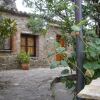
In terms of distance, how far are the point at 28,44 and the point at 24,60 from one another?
2.13 meters

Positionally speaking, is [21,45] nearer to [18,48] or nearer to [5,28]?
[18,48]

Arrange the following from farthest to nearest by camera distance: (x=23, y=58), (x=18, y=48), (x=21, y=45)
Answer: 1. (x=21, y=45)
2. (x=18, y=48)
3. (x=23, y=58)

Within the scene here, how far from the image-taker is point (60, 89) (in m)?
8.27

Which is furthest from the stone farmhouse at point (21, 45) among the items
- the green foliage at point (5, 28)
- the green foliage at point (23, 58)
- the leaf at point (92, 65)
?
the leaf at point (92, 65)

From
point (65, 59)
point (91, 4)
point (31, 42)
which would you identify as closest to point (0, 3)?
point (31, 42)

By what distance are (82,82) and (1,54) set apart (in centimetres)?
1357

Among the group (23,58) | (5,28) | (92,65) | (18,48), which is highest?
(5,28)

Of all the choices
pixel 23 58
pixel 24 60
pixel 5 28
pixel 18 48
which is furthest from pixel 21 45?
pixel 5 28

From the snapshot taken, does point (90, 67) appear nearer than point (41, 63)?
Yes

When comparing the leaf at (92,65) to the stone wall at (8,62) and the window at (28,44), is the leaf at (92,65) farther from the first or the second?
the window at (28,44)

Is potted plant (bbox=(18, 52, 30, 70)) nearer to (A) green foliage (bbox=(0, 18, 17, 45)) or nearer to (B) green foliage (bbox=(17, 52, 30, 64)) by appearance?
(B) green foliage (bbox=(17, 52, 30, 64))

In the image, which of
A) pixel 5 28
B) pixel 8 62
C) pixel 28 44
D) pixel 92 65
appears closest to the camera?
pixel 92 65

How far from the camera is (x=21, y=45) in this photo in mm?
17125

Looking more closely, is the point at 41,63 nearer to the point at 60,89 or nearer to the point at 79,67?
the point at 60,89
